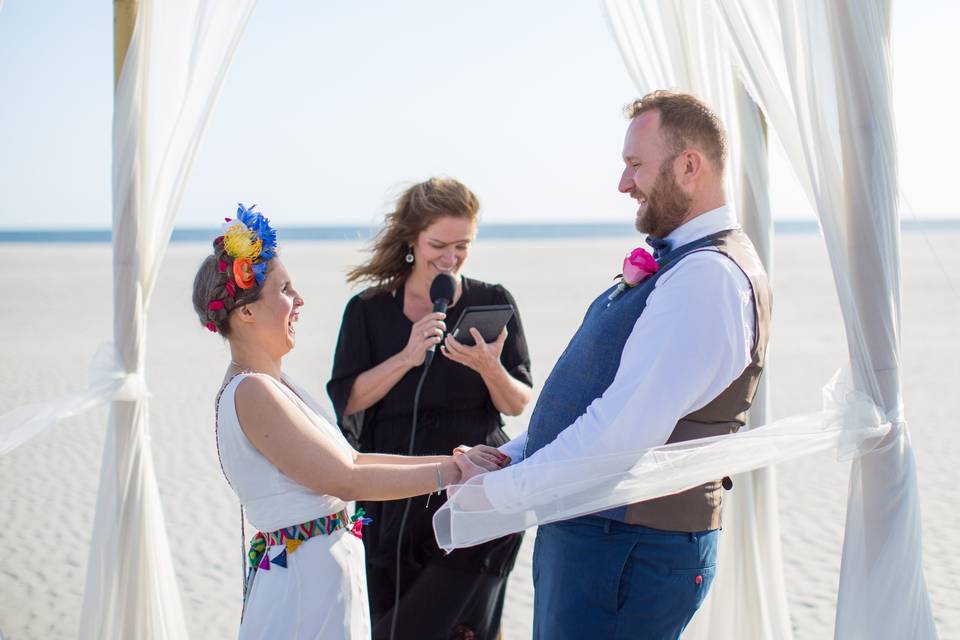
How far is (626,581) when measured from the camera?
8.38 ft

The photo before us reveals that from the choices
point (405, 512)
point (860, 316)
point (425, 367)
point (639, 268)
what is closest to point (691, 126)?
point (639, 268)

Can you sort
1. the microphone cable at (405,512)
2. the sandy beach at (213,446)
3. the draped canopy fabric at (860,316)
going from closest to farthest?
the draped canopy fabric at (860,316)
the microphone cable at (405,512)
the sandy beach at (213,446)

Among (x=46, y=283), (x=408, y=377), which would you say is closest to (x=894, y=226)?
(x=408, y=377)

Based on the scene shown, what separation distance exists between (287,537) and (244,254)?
2.53ft

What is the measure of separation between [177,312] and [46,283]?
9118 millimetres

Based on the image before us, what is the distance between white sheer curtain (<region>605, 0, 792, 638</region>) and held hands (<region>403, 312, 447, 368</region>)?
1.20m

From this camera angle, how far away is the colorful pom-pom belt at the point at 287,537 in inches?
101

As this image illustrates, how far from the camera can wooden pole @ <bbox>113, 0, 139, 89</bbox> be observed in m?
3.76

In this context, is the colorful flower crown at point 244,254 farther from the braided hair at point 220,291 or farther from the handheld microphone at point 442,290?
the handheld microphone at point 442,290

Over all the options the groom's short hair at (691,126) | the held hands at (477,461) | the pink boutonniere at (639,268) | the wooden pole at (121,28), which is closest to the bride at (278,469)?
the held hands at (477,461)

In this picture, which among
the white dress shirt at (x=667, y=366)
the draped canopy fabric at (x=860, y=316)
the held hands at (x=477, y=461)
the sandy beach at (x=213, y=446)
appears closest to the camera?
the white dress shirt at (x=667, y=366)

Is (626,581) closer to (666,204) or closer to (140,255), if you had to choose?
(666,204)

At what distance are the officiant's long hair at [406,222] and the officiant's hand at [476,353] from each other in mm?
471

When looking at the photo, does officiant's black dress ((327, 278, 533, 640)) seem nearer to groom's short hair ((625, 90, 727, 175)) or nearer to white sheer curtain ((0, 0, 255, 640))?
white sheer curtain ((0, 0, 255, 640))
